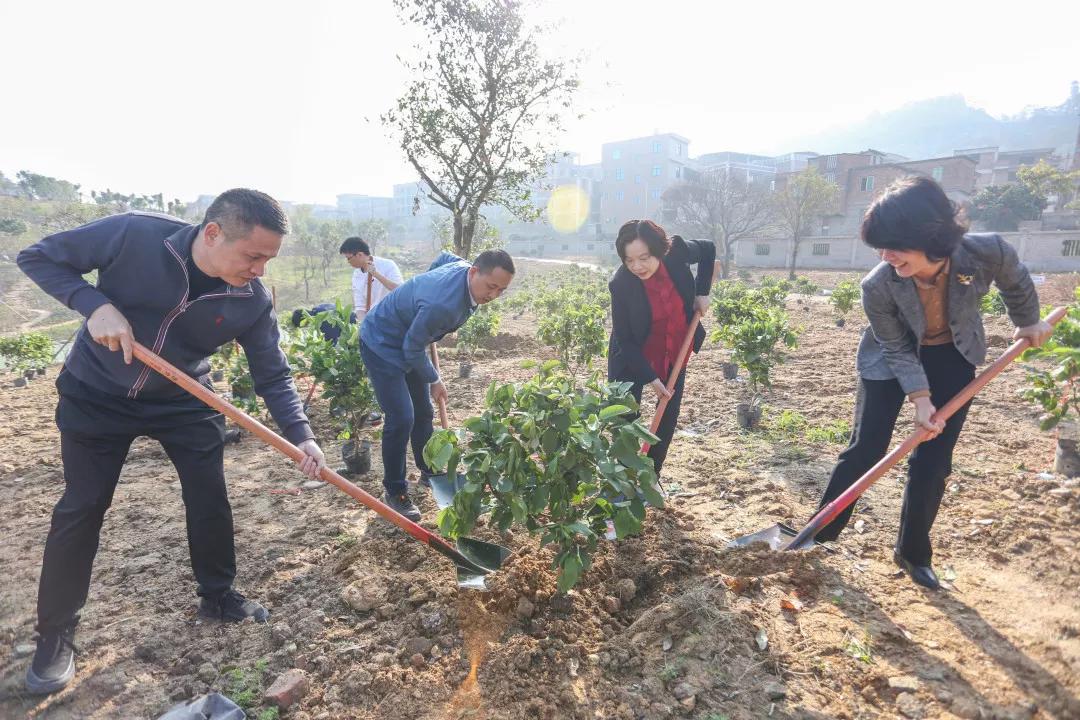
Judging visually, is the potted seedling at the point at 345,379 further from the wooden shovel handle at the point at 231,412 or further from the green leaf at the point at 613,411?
the green leaf at the point at 613,411

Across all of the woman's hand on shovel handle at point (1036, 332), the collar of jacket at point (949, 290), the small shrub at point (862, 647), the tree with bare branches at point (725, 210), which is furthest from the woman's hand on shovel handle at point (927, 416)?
the tree with bare branches at point (725, 210)

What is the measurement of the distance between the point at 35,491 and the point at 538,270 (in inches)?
1386

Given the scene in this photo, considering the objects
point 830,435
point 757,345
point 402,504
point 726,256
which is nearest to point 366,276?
point 402,504

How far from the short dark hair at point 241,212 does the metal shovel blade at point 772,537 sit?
2.61m

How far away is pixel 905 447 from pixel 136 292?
3171 mm

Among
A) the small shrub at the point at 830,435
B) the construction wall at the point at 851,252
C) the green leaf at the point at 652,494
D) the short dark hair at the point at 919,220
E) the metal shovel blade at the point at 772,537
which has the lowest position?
the metal shovel blade at the point at 772,537

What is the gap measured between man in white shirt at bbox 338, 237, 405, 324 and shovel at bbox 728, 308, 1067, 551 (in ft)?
12.3

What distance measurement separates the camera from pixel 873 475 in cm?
254

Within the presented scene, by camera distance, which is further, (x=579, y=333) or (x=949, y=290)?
(x=579, y=333)

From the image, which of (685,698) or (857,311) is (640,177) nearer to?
(857,311)

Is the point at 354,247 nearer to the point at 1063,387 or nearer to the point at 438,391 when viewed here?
the point at 438,391

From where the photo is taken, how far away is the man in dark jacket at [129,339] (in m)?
2.09

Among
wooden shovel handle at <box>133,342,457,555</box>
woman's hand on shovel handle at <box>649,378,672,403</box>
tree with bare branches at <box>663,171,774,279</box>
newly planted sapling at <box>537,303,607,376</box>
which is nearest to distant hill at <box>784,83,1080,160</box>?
tree with bare branches at <box>663,171,774,279</box>

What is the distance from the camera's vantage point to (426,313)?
3.02 metres
